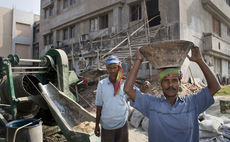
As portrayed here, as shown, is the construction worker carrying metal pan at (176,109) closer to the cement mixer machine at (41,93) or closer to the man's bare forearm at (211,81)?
the man's bare forearm at (211,81)

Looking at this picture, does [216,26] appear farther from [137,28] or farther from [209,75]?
[209,75]

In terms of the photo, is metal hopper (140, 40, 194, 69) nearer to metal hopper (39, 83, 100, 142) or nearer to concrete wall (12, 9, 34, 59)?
metal hopper (39, 83, 100, 142)

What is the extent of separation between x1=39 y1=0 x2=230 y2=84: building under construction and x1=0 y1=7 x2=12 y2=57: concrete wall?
28.3ft

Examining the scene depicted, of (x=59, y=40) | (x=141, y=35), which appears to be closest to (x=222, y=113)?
(x=141, y=35)

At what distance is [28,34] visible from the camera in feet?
80.8

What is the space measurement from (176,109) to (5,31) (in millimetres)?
27707

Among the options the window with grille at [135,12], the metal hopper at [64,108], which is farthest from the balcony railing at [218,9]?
the metal hopper at [64,108]

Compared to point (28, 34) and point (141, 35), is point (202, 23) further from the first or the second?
point (28, 34)

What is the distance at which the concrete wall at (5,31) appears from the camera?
22708 millimetres

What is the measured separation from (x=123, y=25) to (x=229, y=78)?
1196 centimetres

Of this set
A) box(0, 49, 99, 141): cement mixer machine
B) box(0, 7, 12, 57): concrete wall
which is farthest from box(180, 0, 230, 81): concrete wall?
box(0, 7, 12, 57): concrete wall

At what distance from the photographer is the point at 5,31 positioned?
75.0 ft

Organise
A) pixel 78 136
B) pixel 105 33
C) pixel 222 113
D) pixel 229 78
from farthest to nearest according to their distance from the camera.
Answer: pixel 229 78, pixel 105 33, pixel 222 113, pixel 78 136

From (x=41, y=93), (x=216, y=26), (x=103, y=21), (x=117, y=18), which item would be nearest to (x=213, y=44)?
(x=216, y=26)
